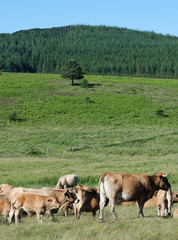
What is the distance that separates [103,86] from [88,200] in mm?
87434

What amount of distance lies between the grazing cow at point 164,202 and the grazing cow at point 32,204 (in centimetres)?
438

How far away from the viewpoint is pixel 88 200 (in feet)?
44.0

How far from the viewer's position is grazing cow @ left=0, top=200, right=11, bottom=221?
12.7 metres

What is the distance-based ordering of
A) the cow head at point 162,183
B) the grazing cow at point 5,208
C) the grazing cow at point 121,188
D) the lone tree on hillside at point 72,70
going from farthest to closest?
the lone tree on hillside at point 72,70, the cow head at point 162,183, the grazing cow at point 5,208, the grazing cow at point 121,188

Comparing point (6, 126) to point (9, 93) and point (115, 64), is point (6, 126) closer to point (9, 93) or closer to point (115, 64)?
point (9, 93)

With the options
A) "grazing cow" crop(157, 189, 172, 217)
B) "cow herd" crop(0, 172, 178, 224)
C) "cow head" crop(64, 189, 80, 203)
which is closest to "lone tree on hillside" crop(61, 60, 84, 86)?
"grazing cow" crop(157, 189, 172, 217)

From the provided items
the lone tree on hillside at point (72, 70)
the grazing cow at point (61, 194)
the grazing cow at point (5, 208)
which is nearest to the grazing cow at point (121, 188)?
the grazing cow at point (61, 194)

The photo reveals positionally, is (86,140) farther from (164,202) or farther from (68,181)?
(164,202)

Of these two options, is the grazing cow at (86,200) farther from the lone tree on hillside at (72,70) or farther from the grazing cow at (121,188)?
the lone tree on hillside at (72,70)

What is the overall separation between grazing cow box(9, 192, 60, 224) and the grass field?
1.27 feet

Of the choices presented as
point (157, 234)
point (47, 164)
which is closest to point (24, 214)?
point (157, 234)

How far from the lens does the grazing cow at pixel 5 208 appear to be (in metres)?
12.7

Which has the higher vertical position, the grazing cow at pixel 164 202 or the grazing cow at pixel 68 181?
the grazing cow at pixel 164 202

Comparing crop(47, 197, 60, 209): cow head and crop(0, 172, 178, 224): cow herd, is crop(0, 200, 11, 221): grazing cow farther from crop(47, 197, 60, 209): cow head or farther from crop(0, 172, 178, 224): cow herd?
crop(47, 197, 60, 209): cow head
